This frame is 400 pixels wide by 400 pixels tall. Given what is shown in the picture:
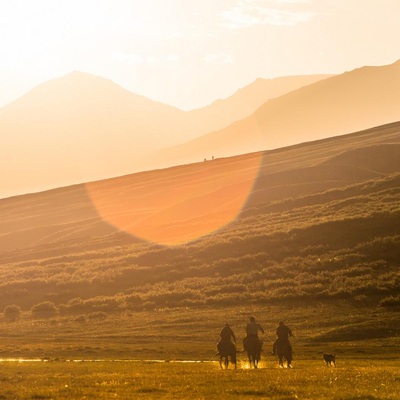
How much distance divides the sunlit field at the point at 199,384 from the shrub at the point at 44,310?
61543 millimetres

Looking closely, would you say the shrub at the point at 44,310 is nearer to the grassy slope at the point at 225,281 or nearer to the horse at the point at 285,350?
the grassy slope at the point at 225,281

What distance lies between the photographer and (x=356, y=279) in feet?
315

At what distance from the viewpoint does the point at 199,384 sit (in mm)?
30484

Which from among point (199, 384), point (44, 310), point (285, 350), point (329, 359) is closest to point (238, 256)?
point (44, 310)

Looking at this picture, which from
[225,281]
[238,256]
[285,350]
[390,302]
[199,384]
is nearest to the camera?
[199,384]

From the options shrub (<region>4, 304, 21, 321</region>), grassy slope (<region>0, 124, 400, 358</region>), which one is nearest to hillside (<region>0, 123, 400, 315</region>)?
grassy slope (<region>0, 124, 400, 358</region>)

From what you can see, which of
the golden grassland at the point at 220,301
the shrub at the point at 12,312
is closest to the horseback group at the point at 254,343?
the golden grassland at the point at 220,301

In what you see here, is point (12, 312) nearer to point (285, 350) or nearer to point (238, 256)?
point (238, 256)

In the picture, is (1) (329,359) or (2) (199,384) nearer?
(2) (199,384)

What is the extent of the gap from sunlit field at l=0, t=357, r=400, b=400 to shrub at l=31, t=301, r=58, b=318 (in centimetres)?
6154

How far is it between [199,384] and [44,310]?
253 ft

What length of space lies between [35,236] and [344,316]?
133056mm

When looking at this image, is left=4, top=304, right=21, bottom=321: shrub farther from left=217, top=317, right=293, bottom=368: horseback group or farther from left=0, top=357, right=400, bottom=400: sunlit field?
left=217, top=317, right=293, bottom=368: horseback group

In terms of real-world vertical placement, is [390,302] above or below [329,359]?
below
